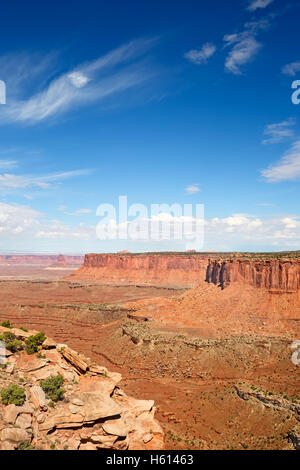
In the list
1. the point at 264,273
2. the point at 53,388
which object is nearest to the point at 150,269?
the point at 264,273

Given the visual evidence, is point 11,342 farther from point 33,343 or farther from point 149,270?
point 149,270

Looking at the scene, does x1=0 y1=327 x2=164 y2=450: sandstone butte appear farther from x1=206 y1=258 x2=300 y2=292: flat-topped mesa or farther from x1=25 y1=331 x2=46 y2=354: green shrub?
x1=206 y1=258 x2=300 y2=292: flat-topped mesa

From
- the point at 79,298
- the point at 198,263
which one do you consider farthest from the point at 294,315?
the point at 198,263

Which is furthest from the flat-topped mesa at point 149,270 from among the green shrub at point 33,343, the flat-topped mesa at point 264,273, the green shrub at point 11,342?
the green shrub at point 11,342

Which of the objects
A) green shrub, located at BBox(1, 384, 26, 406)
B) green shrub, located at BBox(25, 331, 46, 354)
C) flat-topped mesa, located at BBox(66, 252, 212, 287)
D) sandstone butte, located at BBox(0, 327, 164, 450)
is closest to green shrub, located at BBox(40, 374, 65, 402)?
sandstone butte, located at BBox(0, 327, 164, 450)

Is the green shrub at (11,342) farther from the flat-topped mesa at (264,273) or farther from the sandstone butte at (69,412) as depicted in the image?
the flat-topped mesa at (264,273)

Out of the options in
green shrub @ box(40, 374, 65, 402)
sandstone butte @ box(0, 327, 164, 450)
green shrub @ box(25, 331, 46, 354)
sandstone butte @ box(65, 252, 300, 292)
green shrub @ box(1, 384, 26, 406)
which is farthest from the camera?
sandstone butte @ box(65, 252, 300, 292)
